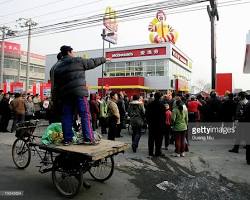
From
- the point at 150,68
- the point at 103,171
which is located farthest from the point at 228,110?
the point at 150,68

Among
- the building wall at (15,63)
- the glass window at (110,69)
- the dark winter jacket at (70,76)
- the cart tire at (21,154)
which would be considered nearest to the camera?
the dark winter jacket at (70,76)

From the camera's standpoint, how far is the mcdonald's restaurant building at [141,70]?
42125mm

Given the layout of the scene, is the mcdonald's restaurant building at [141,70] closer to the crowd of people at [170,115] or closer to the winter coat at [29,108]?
the winter coat at [29,108]

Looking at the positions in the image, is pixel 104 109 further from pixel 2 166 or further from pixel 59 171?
pixel 59 171

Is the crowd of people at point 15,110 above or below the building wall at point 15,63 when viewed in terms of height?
below

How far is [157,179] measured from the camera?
7188 mm

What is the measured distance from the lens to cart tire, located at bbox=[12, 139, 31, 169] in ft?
24.7

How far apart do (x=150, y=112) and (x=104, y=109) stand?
5.58 m

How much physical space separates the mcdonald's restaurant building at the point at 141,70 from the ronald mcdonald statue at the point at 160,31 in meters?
1.68

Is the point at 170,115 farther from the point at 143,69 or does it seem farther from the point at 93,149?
the point at 143,69

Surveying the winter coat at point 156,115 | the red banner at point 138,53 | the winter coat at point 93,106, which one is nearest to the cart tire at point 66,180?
the winter coat at point 156,115

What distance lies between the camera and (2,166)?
313 inches

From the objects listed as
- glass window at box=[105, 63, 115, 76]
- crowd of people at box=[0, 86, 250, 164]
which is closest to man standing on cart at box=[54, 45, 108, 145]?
crowd of people at box=[0, 86, 250, 164]

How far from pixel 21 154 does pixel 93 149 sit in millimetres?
2718
